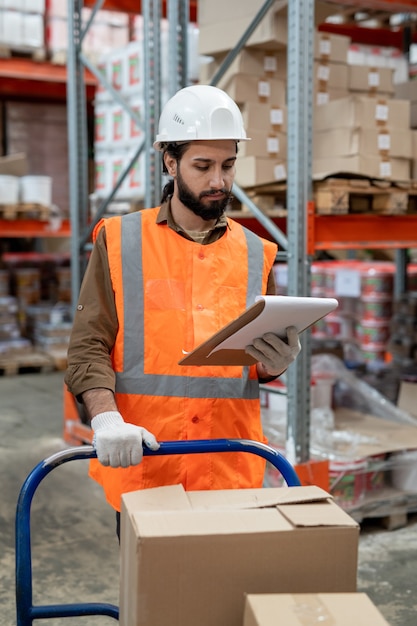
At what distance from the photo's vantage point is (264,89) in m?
4.95

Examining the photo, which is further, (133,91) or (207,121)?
(133,91)

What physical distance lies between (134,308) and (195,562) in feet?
3.37

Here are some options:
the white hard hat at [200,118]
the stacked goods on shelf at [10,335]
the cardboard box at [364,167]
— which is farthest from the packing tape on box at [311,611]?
the stacked goods on shelf at [10,335]

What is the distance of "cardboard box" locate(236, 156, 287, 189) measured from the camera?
15.5 ft

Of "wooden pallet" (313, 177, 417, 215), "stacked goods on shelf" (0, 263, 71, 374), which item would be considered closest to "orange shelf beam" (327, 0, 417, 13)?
"wooden pallet" (313, 177, 417, 215)

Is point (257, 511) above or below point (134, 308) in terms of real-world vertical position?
below

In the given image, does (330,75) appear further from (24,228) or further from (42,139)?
(42,139)

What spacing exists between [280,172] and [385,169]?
0.63m

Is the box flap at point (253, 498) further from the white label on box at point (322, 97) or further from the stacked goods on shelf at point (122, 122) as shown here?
the stacked goods on shelf at point (122, 122)

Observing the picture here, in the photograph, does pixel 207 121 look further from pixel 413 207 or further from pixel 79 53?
pixel 79 53

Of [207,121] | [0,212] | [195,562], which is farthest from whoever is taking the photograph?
[0,212]

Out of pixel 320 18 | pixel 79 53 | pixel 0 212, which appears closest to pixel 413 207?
pixel 320 18

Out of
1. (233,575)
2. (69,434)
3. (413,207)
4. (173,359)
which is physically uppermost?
(413,207)

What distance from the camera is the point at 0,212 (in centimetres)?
913
